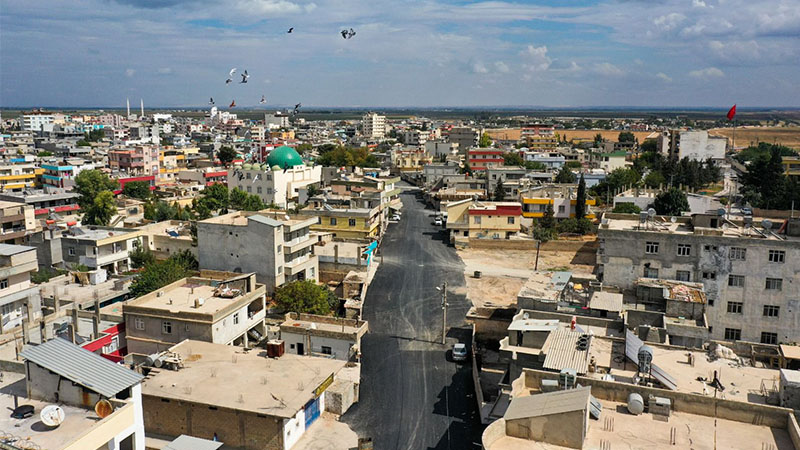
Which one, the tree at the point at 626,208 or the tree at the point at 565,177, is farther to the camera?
the tree at the point at 565,177

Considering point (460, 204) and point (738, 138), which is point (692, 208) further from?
point (738, 138)

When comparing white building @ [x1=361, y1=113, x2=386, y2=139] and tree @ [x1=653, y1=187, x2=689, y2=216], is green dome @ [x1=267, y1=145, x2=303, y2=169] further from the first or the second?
white building @ [x1=361, y1=113, x2=386, y2=139]

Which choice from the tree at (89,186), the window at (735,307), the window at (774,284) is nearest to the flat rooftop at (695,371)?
the window at (735,307)

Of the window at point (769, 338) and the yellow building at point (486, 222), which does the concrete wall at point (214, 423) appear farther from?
the yellow building at point (486, 222)

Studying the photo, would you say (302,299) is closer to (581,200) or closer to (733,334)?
(733,334)

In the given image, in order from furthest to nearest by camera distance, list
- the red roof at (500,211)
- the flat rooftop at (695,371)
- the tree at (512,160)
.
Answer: the tree at (512,160) → the red roof at (500,211) → the flat rooftop at (695,371)

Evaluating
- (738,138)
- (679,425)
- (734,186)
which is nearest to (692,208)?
(734,186)
